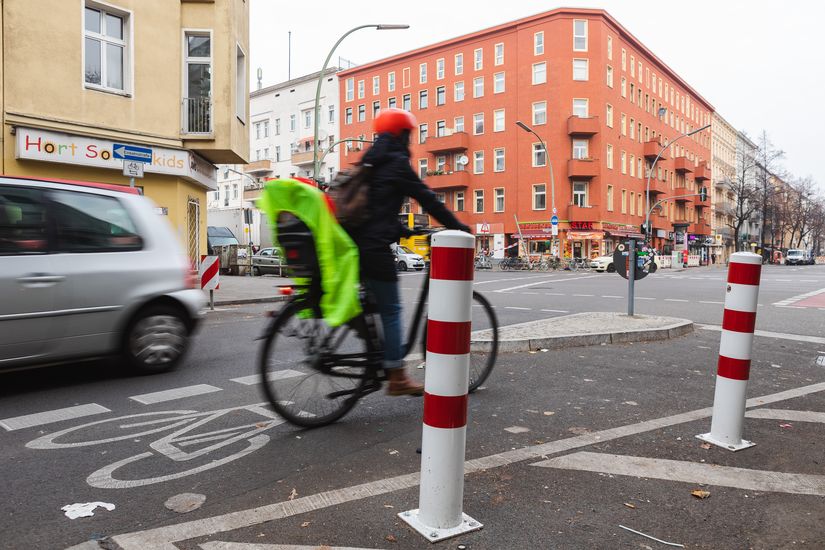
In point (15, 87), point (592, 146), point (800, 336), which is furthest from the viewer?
point (592, 146)

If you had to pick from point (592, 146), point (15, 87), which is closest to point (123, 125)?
point (15, 87)

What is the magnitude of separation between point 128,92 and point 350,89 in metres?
50.7

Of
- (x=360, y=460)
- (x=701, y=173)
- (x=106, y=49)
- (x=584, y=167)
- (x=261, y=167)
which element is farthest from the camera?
(x=261, y=167)

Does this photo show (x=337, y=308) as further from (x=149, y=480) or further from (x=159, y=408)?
(x=159, y=408)

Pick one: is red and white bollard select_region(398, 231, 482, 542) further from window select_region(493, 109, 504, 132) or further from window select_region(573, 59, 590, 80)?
window select_region(493, 109, 504, 132)

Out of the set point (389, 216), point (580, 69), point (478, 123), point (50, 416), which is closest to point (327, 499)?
point (389, 216)

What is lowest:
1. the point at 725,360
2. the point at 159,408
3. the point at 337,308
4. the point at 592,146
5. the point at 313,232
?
the point at 159,408

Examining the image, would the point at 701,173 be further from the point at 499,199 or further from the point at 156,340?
the point at 156,340

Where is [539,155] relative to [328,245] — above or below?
above

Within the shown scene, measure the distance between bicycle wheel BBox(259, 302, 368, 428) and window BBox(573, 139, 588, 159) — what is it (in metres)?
47.5

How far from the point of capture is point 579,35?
48.6 metres

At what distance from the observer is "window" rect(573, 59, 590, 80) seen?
159 ft

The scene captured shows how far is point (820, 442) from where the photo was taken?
3.79 meters

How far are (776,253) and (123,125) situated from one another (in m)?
100
